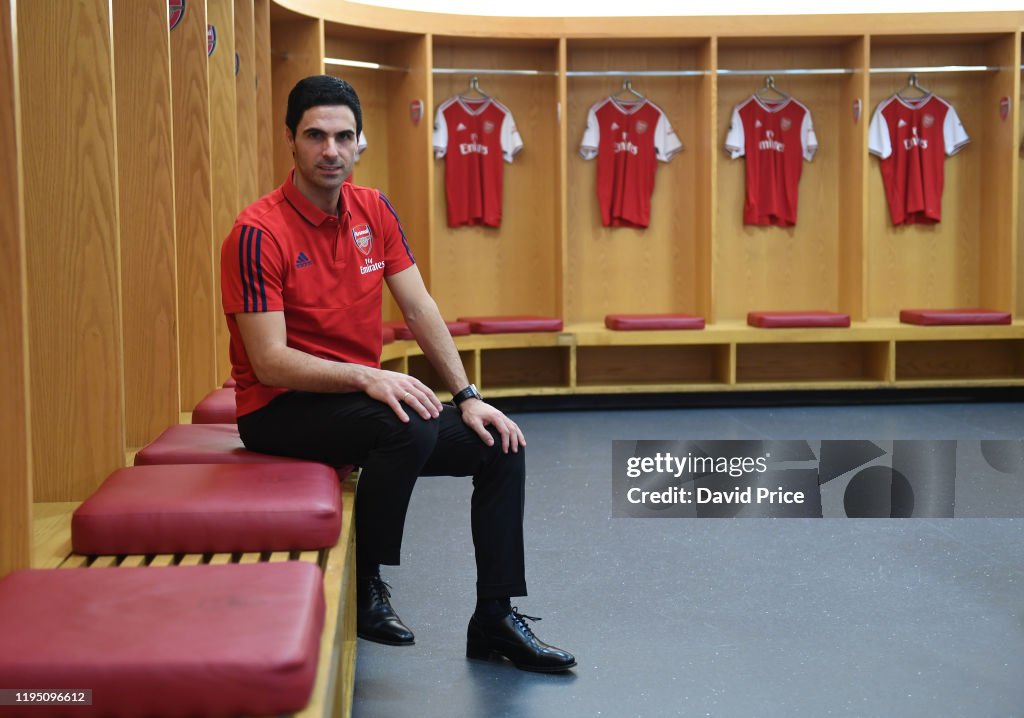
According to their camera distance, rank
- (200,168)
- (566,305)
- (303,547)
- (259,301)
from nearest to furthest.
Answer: (303,547), (259,301), (200,168), (566,305)

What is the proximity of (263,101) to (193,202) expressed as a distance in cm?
182

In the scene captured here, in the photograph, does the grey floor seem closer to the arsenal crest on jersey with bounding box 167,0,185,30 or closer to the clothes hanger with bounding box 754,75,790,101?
the arsenal crest on jersey with bounding box 167,0,185,30

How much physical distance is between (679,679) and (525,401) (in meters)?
4.02

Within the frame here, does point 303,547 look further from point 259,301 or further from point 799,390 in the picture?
point 799,390

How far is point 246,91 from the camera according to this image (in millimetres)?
4988

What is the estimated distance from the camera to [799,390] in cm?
658

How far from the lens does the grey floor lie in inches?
95.0

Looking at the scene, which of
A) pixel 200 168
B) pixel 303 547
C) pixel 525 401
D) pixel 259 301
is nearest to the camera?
pixel 303 547

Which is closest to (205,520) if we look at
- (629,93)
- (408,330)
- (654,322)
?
(408,330)

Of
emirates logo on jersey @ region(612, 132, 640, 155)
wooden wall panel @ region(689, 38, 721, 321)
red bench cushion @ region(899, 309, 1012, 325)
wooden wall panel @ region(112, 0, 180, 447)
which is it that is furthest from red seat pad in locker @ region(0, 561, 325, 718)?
emirates logo on jersey @ region(612, 132, 640, 155)

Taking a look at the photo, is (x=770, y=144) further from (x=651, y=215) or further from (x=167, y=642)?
(x=167, y=642)

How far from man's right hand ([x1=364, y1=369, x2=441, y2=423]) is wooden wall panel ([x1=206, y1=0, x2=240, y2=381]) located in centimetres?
210

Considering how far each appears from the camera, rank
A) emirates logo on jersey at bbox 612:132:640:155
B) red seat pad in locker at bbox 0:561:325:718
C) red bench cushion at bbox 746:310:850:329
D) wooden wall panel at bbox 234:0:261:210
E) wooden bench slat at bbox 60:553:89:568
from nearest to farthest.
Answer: red seat pad in locker at bbox 0:561:325:718 < wooden bench slat at bbox 60:553:89:568 < wooden wall panel at bbox 234:0:261:210 < red bench cushion at bbox 746:310:850:329 < emirates logo on jersey at bbox 612:132:640:155

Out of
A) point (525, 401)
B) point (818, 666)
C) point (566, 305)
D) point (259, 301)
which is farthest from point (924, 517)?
point (566, 305)
